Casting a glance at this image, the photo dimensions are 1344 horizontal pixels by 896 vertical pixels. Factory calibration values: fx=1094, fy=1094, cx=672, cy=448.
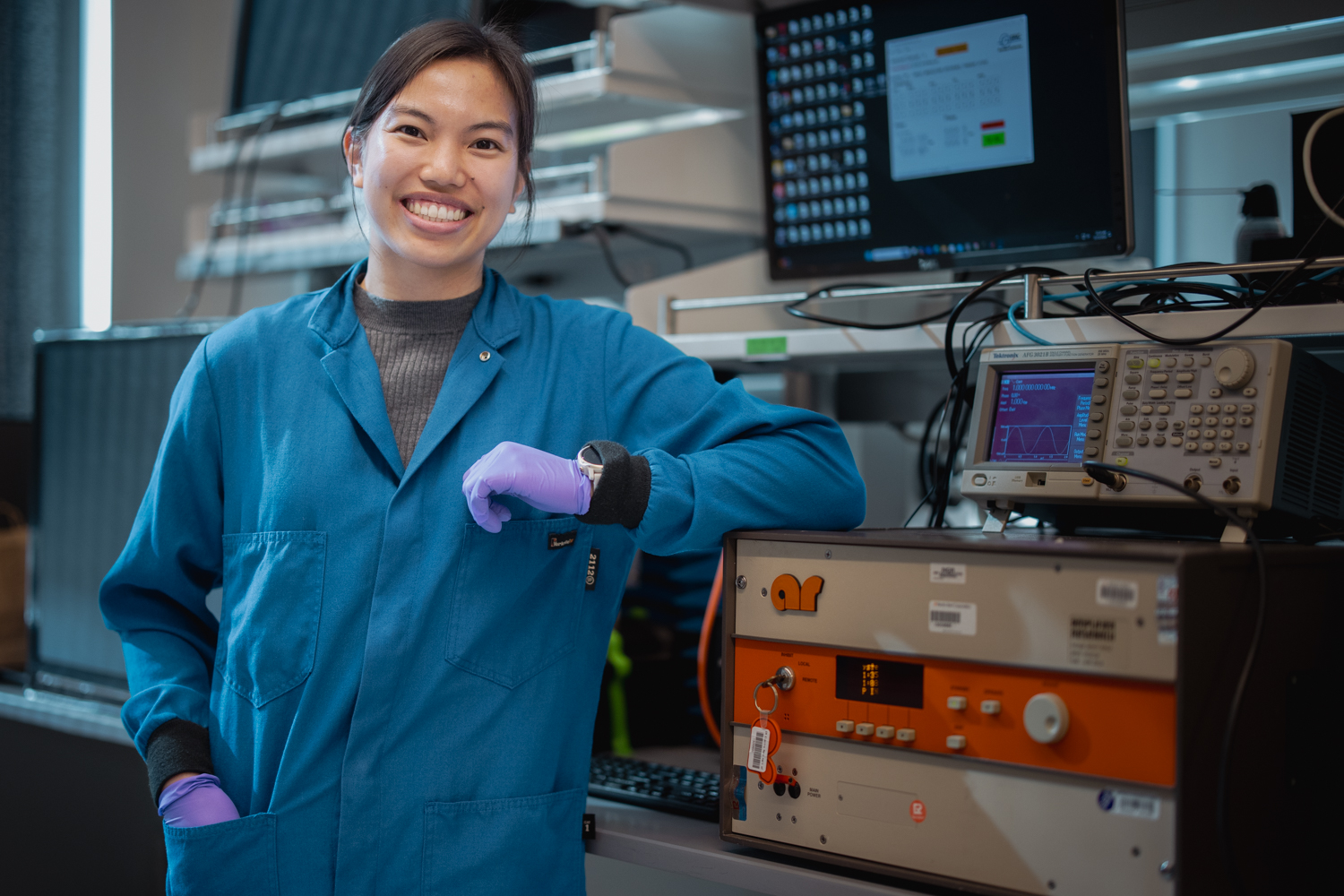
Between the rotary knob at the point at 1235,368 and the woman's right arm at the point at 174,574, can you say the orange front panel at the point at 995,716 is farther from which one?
the woman's right arm at the point at 174,574

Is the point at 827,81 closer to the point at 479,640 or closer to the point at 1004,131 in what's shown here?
the point at 1004,131

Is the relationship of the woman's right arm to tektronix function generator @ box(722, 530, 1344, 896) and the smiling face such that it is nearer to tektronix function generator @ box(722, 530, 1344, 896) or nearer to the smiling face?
the smiling face

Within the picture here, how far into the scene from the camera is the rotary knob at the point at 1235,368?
98 cm

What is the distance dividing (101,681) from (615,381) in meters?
1.24

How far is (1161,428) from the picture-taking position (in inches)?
40.3

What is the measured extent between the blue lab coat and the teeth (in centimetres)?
12

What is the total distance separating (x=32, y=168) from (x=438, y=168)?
2218mm

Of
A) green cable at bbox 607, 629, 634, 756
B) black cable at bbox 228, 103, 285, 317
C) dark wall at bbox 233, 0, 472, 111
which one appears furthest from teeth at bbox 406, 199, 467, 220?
black cable at bbox 228, 103, 285, 317

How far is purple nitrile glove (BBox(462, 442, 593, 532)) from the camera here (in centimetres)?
105

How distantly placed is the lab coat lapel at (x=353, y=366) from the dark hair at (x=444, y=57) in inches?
8.1

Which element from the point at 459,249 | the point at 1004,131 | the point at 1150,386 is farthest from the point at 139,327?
the point at 1150,386

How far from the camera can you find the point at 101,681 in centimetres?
191

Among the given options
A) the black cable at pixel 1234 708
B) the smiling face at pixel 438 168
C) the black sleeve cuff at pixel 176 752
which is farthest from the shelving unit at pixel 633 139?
the black cable at pixel 1234 708

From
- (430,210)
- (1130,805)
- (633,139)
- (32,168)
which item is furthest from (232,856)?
(32,168)
